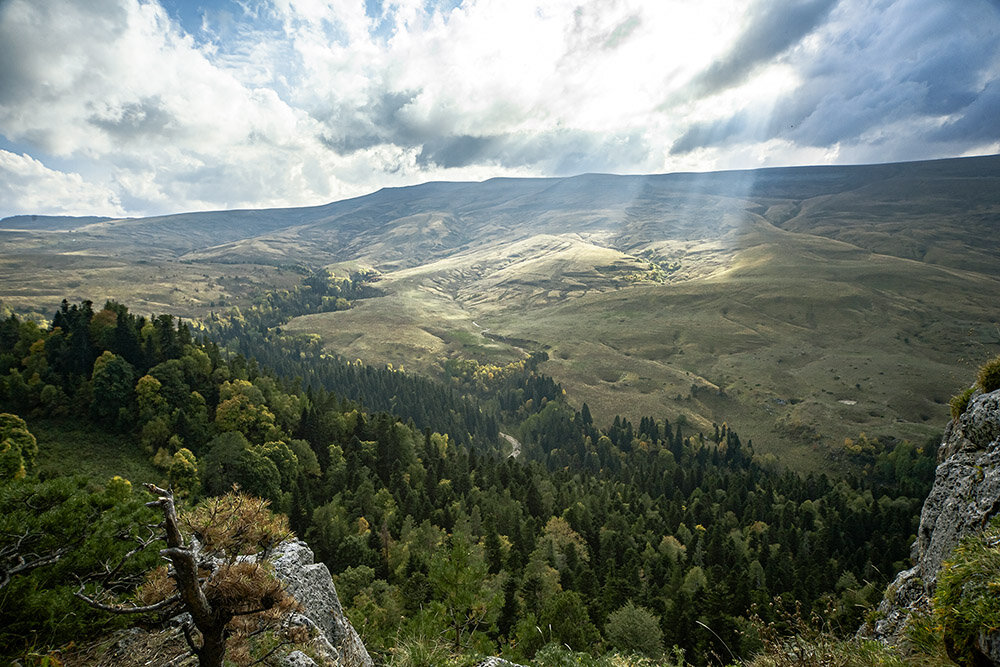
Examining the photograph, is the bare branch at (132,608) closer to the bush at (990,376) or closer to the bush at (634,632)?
the bush at (990,376)

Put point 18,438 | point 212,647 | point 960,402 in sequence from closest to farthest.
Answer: point 212,647, point 960,402, point 18,438

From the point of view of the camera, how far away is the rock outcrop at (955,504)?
14219mm

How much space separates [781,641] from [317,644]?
47.6ft

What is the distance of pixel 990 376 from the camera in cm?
1911

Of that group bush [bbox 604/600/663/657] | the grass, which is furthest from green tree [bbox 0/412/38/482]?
bush [bbox 604/600/663/657]

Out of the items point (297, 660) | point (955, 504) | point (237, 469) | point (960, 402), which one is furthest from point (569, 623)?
point (237, 469)

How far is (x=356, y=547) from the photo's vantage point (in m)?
58.8

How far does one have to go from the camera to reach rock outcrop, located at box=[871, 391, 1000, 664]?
14.2 metres

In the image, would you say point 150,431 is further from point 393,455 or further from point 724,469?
point 724,469

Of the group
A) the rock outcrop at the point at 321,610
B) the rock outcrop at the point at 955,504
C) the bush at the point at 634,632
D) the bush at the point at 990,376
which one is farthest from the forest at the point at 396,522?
the bush at the point at 990,376

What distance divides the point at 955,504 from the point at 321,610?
25312mm

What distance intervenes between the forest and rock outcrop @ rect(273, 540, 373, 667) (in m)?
3.02

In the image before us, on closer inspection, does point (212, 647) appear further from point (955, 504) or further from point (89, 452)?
point (89, 452)

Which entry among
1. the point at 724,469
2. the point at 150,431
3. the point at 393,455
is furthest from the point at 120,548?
the point at 724,469
